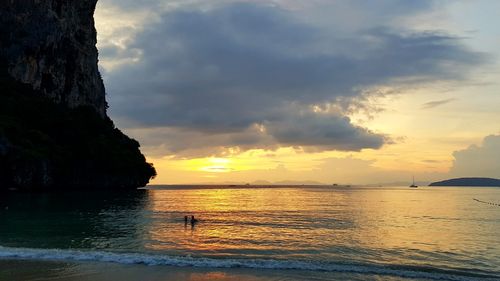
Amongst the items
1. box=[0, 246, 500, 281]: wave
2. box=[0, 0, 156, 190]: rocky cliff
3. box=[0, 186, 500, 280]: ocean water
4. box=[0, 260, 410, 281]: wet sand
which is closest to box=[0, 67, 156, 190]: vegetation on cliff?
box=[0, 0, 156, 190]: rocky cliff

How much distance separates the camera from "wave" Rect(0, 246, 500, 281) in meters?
23.9

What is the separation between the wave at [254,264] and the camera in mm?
23922

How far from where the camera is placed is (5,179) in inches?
3693

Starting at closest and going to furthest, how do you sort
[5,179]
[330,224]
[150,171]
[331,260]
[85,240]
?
[331,260]
[85,240]
[330,224]
[5,179]
[150,171]

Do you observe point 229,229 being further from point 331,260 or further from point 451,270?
point 451,270

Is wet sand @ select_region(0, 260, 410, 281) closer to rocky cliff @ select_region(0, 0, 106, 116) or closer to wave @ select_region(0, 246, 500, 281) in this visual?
wave @ select_region(0, 246, 500, 281)

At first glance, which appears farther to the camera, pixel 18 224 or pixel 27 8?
pixel 27 8

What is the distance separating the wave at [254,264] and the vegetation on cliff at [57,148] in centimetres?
7039

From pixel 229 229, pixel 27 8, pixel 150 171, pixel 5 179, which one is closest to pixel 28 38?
pixel 27 8

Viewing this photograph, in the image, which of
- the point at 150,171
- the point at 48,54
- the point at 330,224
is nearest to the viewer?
the point at 330,224

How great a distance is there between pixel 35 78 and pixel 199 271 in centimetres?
11836

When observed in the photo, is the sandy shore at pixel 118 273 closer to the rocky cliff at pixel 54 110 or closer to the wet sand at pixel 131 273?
the wet sand at pixel 131 273

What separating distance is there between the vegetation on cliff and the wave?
70.4 m

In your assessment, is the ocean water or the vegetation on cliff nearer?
the ocean water
